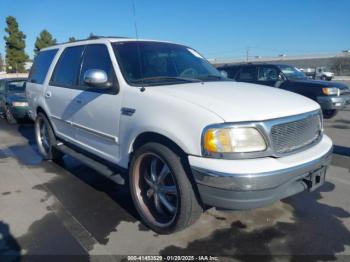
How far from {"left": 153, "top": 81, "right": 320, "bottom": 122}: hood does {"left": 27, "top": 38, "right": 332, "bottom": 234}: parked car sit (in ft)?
0.03

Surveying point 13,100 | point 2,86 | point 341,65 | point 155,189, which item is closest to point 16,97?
point 13,100

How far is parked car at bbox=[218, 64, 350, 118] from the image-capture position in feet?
28.2

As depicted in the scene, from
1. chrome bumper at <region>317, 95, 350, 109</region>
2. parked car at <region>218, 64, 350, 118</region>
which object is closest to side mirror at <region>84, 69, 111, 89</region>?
parked car at <region>218, 64, 350, 118</region>

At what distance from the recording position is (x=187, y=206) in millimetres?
2777

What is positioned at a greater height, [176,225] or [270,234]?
[176,225]

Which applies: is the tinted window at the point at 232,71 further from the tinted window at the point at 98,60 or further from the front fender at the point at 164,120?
the front fender at the point at 164,120

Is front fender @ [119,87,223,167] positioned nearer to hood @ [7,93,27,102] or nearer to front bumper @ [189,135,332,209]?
front bumper @ [189,135,332,209]

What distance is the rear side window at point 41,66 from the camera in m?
5.50

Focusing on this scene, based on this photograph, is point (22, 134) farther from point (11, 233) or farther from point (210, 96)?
point (210, 96)

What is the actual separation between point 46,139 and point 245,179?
4554 millimetres

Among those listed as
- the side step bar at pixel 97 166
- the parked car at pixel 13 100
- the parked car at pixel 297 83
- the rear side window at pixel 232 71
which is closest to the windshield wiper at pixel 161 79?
the side step bar at pixel 97 166

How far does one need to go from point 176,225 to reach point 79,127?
7.15ft

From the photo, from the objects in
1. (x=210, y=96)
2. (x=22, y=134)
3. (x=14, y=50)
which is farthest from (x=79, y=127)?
(x=14, y=50)

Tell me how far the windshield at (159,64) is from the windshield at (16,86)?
8.49 meters
